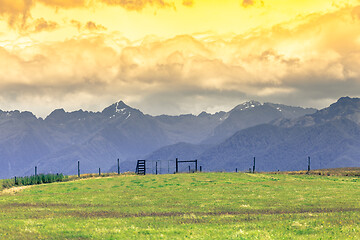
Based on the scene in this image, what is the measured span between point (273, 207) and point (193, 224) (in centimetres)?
1291

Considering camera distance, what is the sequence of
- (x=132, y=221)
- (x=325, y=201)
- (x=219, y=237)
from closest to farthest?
(x=219, y=237) < (x=132, y=221) < (x=325, y=201)

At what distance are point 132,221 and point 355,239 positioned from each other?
664 inches

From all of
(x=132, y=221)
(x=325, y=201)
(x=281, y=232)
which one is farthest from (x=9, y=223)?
(x=325, y=201)

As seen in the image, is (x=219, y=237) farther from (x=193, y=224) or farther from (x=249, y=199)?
(x=249, y=199)

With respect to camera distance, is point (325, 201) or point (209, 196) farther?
point (209, 196)

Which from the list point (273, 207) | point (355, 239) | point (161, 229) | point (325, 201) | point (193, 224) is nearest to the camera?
point (355, 239)

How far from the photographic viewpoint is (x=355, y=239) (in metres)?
24.2

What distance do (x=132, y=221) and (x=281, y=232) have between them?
40.2 ft

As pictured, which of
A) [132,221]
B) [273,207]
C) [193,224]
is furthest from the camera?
[273,207]

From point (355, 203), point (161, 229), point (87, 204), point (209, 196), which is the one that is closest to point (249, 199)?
point (209, 196)

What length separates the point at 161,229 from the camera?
29641mm

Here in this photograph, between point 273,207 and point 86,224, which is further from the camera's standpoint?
point 273,207

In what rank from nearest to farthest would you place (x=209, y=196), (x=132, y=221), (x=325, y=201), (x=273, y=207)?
(x=132, y=221)
(x=273, y=207)
(x=325, y=201)
(x=209, y=196)

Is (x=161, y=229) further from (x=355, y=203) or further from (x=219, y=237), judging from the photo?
(x=355, y=203)
